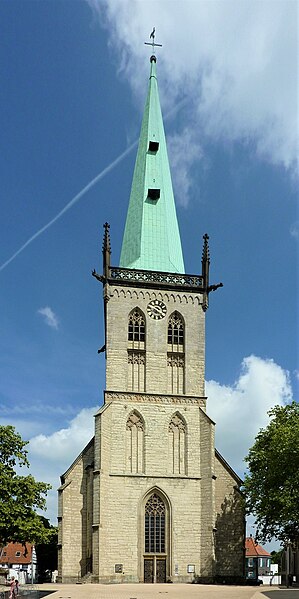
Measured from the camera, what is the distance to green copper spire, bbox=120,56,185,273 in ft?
180

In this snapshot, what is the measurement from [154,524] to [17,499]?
12.0 metres

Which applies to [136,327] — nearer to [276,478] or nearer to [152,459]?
[152,459]

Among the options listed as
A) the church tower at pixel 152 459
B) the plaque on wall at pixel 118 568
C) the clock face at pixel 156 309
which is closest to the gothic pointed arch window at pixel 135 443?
the church tower at pixel 152 459

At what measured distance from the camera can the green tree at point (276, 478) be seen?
40.1 meters

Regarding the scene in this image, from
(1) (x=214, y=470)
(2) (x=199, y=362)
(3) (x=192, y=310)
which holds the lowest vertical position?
(1) (x=214, y=470)

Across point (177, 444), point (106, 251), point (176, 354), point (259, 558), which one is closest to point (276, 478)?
point (177, 444)

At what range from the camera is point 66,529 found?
4616 centimetres

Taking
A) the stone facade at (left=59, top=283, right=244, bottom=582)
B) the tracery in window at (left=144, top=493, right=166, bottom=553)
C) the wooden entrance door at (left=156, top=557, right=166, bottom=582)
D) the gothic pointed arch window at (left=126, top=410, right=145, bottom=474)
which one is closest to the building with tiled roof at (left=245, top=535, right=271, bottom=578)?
the stone facade at (left=59, top=283, right=244, bottom=582)

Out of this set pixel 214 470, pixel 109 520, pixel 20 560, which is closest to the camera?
pixel 109 520

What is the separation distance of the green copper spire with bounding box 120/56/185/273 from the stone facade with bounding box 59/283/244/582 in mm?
4019

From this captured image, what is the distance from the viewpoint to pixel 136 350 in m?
50.5

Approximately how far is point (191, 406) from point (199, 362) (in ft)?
11.6

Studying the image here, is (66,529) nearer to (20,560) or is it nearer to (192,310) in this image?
(192,310)

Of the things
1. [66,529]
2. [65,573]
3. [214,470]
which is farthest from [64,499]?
[214,470]
